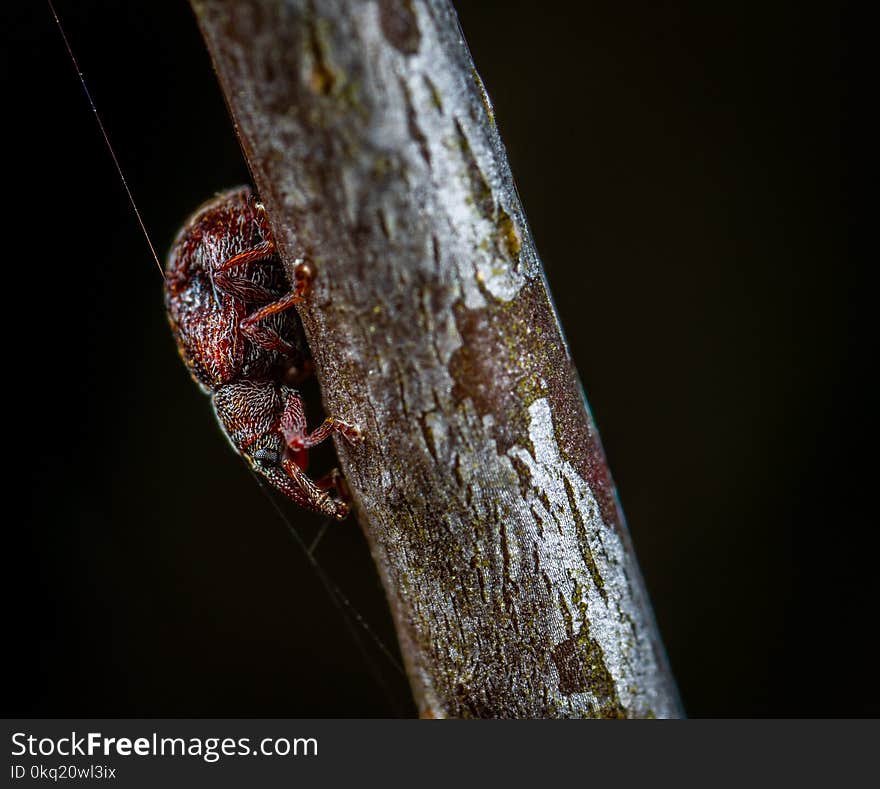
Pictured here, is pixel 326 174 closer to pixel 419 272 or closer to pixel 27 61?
pixel 419 272

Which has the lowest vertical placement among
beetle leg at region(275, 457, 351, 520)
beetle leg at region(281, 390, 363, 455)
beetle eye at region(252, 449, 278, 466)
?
beetle leg at region(275, 457, 351, 520)

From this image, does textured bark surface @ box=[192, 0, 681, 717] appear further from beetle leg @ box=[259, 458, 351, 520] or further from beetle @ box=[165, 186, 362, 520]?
beetle @ box=[165, 186, 362, 520]

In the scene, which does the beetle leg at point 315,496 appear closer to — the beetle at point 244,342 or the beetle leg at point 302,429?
the beetle at point 244,342

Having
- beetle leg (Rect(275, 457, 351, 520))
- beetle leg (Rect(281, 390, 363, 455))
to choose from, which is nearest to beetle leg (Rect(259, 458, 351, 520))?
beetle leg (Rect(275, 457, 351, 520))

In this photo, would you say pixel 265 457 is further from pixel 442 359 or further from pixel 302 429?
pixel 442 359

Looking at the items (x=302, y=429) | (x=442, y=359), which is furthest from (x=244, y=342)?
(x=442, y=359)

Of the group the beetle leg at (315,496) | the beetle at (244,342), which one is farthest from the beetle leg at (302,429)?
the beetle leg at (315,496)
